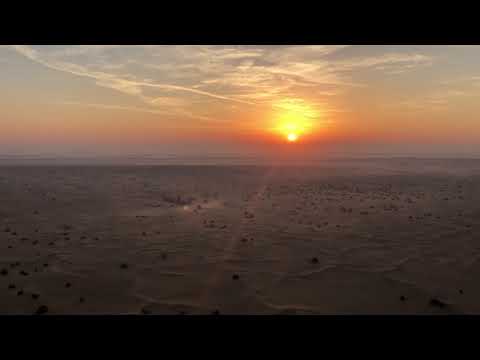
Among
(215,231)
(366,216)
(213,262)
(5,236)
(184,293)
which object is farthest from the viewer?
(366,216)

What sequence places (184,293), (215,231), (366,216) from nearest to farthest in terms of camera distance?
(184,293) < (215,231) < (366,216)
